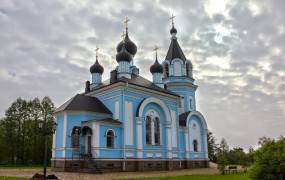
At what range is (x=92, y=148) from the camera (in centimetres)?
2127

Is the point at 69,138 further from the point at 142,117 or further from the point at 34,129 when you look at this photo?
the point at 34,129

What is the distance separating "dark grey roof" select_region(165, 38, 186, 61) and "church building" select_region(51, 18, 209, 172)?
4.48 meters

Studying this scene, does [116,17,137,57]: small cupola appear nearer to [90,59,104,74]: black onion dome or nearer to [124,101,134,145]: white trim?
[90,59,104,74]: black onion dome

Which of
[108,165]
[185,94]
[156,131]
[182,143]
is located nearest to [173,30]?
[185,94]

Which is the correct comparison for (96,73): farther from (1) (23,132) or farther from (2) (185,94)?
(1) (23,132)

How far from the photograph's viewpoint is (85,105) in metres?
23.0

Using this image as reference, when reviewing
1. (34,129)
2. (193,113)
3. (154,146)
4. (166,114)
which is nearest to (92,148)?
(154,146)

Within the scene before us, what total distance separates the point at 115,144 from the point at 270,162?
13776 millimetres

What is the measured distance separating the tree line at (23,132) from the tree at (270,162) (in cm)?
2979

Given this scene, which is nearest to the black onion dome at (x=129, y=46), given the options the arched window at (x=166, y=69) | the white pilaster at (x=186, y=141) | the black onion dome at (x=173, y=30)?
the arched window at (x=166, y=69)

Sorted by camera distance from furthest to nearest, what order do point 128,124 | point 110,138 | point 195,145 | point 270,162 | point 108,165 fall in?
point 195,145, point 128,124, point 110,138, point 108,165, point 270,162

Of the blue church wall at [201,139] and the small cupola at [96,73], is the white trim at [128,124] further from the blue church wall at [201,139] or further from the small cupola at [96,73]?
the blue church wall at [201,139]

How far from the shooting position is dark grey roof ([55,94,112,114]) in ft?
73.6

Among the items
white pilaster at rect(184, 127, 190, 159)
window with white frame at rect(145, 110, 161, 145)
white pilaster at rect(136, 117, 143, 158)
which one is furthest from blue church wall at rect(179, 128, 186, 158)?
white pilaster at rect(136, 117, 143, 158)
